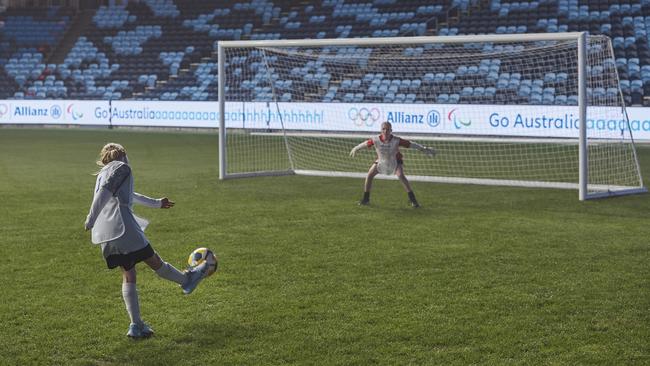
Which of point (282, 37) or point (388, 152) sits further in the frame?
point (282, 37)

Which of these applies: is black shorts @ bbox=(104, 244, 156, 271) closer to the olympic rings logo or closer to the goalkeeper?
the goalkeeper

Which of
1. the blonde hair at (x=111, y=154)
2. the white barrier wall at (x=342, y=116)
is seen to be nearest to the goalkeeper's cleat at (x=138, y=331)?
the blonde hair at (x=111, y=154)

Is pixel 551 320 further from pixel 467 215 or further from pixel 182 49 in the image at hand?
pixel 182 49

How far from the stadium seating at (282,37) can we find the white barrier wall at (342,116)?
93 cm

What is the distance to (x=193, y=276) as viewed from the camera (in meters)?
7.53

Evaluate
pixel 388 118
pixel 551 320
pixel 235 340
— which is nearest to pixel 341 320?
pixel 235 340

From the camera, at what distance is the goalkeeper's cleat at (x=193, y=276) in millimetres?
7457

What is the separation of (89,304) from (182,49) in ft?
106

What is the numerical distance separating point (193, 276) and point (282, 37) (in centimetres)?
3040

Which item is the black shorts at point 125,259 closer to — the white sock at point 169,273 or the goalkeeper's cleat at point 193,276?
the white sock at point 169,273

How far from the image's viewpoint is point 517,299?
805 centimetres

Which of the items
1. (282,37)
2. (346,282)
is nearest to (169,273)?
(346,282)

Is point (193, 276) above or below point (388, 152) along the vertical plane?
below

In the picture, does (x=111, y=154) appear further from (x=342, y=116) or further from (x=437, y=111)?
(x=342, y=116)
